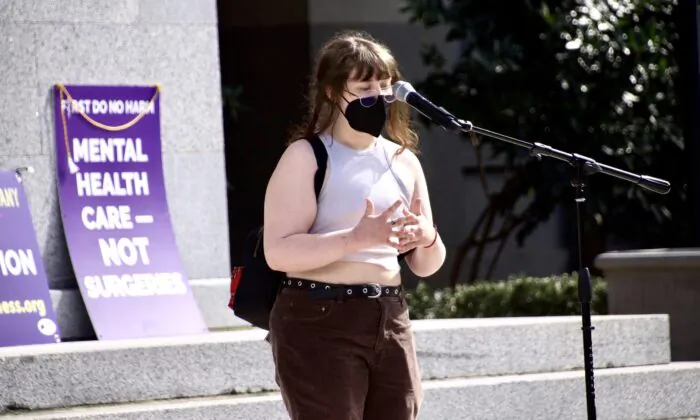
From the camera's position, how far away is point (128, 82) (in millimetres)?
8312

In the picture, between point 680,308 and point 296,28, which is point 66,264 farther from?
point 296,28

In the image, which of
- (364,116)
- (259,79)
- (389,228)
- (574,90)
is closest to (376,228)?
(389,228)

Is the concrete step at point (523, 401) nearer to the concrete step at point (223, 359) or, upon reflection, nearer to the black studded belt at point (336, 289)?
the concrete step at point (223, 359)

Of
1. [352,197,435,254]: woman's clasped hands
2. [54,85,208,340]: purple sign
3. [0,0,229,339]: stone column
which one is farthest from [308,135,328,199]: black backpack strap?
[0,0,229,339]: stone column

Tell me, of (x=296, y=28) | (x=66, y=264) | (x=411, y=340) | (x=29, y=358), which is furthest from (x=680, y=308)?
(x=296, y=28)

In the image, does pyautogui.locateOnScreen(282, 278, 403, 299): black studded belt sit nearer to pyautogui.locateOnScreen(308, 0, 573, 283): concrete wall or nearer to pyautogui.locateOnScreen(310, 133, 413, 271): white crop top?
pyautogui.locateOnScreen(310, 133, 413, 271): white crop top

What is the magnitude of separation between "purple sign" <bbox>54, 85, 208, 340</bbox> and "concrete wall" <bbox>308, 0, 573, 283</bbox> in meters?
7.93

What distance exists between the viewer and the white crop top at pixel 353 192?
13.3 feet

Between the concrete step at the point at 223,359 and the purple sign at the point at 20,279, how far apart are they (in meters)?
0.50

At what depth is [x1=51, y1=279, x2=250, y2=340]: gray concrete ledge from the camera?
25.8 ft

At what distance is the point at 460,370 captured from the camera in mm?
7418

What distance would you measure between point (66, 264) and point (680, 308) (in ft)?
13.1

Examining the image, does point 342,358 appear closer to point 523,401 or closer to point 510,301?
point 523,401

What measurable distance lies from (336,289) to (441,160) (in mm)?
12491
